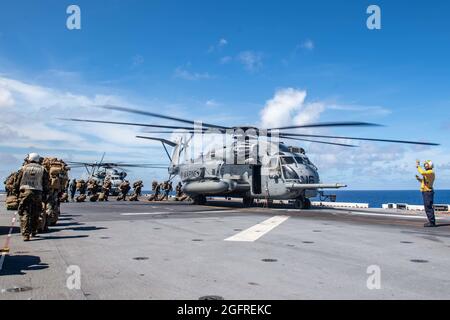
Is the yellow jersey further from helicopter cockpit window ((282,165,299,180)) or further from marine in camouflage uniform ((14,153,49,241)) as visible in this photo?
marine in camouflage uniform ((14,153,49,241))

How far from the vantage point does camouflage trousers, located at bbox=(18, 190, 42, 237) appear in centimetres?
803

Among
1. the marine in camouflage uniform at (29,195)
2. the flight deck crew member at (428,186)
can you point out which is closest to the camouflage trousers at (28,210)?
the marine in camouflage uniform at (29,195)

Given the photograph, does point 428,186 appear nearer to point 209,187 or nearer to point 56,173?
point 56,173

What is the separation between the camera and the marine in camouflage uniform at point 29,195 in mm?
8117

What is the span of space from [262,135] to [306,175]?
3.10 metres

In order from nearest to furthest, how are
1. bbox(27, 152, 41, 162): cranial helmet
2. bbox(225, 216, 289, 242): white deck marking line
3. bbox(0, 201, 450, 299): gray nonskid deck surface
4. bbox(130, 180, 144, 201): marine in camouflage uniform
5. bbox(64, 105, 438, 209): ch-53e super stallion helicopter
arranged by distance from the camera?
bbox(0, 201, 450, 299): gray nonskid deck surface < bbox(225, 216, 289, 242): white deck marking line < bbox(27, 152, 41, 162): cranial helmet < bbox(64, 105, 438, 209): ch-53e super stallion helicopter < bbox(130, 180, 144, 201): marine in camouflage uniform

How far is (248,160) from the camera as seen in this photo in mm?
20734

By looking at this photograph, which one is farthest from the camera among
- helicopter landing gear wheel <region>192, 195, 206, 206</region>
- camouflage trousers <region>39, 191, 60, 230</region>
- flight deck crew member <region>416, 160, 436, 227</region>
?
helicopter landing gear wheel <region>192, 195, 206, 206</region>

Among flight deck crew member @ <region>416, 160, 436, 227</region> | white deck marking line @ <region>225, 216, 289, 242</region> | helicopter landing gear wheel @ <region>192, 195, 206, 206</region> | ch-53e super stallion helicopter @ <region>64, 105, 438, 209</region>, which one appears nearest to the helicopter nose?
A: ch-53e super stallion helicopter @ <region>64, 105, 438, 209</region>

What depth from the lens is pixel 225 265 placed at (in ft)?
17.9

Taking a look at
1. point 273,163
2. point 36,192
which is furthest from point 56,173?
point 273,163
